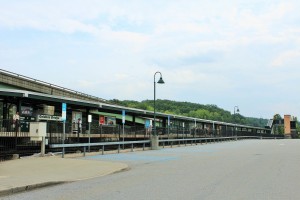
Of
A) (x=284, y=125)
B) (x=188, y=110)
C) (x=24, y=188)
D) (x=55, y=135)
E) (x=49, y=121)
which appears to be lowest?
(x=24, y=188)

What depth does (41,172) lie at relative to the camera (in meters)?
13.9

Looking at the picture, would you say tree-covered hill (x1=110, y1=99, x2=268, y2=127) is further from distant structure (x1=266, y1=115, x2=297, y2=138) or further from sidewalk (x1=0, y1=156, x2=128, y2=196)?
sidewalk (x1=0, y1=156, x2=128, y2=196)

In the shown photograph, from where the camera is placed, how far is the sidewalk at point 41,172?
1088 cm

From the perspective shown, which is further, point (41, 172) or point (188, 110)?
point (188, 110)

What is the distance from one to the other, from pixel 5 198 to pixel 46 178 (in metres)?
3.05

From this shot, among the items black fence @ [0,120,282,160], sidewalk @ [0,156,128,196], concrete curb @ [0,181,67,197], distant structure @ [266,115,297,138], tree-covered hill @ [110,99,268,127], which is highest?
tree-covered hill @ [110,99,268,127]

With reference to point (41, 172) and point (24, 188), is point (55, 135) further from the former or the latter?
point (24, 188)

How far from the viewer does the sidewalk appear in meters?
10.9

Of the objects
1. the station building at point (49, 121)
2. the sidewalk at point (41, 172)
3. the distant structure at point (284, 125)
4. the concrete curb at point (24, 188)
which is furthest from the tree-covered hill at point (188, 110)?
the concrete curb at point (24, 188)

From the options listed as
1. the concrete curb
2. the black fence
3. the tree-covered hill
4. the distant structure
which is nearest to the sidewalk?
the concrete curb

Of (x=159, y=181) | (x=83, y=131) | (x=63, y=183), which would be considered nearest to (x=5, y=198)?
(x=63, y=183)

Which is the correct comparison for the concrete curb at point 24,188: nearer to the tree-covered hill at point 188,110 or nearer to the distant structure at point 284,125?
the tree-covered hill at point 188,110

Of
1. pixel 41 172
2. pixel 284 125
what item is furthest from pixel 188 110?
pixel 41 172

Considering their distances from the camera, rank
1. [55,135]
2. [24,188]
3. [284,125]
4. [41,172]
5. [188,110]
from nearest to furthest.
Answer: [24,188] → [41,172] → [55,135] → [284,125] → [188,110]
